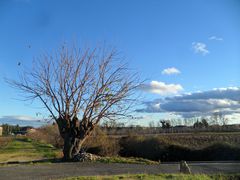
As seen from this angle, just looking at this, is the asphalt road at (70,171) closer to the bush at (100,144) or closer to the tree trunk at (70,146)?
the tree trunk at (70,146)

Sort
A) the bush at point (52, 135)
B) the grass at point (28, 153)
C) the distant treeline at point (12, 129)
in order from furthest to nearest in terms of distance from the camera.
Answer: the distant treeline at point (12, 129) < the bush at point (52, 135) < the grass at point (28, 153)

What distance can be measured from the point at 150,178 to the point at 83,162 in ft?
18.5

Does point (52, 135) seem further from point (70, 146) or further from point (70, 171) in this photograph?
point (70, 171)

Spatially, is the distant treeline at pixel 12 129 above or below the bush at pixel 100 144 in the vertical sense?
above

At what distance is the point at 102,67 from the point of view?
18.9 metres

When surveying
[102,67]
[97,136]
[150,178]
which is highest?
[102,67]

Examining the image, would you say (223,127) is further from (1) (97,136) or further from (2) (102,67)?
(2) (102,67)

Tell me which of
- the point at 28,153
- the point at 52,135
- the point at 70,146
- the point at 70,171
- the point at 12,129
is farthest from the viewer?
the point at 12,129

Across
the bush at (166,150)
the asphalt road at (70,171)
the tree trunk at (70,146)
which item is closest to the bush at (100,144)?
the bush at (166,150)

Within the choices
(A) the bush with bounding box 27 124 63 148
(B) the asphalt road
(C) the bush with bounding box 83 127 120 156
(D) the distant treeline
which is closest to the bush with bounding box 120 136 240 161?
(C) the bush with bounding box 83 127 120 156

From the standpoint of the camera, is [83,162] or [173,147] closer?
[83,162]

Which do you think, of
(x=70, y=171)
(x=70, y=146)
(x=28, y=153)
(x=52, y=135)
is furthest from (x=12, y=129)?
(x=70, y=171)

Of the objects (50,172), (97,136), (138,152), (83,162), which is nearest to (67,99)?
(83,162)

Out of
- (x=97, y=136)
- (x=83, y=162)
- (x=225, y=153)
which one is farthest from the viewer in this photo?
(x=225, y=153)
